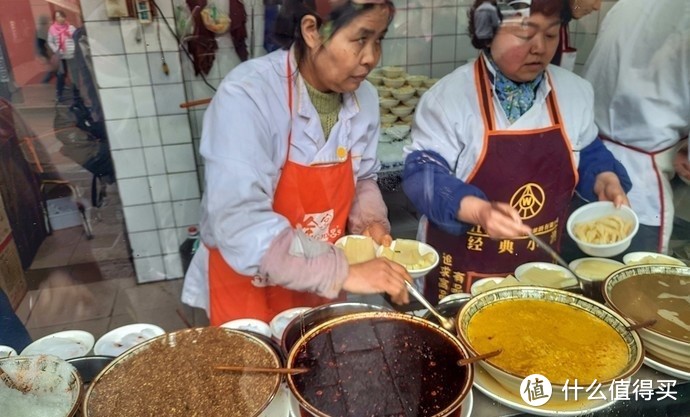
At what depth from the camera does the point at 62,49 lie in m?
2.02

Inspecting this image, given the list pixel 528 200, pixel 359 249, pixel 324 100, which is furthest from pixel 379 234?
pixel 528 200

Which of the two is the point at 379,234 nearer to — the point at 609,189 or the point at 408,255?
the point at 408,255

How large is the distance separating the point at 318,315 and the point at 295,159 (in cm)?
46

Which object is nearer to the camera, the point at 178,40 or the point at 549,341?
the point at 549,341

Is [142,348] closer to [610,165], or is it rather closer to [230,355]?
[230,355]

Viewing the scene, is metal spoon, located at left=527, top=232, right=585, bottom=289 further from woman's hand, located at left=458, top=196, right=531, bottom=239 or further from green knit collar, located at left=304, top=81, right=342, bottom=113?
green knit collar, located at left=304, top=81, right=342, bottom=113

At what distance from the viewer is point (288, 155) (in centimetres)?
138

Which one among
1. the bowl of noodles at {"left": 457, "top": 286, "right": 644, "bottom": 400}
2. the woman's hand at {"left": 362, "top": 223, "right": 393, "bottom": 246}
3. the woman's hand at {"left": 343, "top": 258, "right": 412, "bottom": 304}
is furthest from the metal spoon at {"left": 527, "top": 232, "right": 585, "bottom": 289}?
the woman's hand at {"left": 343, "top": 258, "right": 412, "bottom": 304}

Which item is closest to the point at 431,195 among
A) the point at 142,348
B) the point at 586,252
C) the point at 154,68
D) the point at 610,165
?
the point at 586,252

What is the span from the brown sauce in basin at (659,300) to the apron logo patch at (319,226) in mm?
808

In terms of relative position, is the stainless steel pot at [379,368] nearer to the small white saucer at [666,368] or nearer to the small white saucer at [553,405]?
the small white saucer at [553,405]

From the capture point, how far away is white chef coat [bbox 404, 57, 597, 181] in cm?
166

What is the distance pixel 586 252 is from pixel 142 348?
4.28ft

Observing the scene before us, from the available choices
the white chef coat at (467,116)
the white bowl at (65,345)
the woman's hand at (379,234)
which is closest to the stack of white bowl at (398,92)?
the white chef coat at (467,116)
